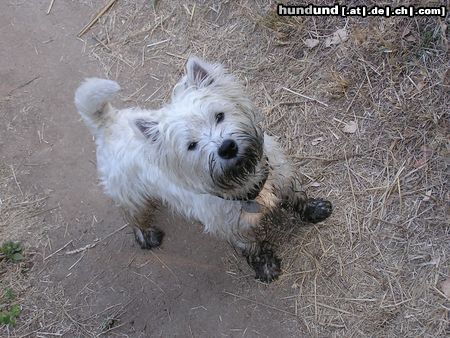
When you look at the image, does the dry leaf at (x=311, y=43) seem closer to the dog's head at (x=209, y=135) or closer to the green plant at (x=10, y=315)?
the dog's head at (x=209, y=135)

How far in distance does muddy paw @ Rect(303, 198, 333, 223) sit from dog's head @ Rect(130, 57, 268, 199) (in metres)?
0.81

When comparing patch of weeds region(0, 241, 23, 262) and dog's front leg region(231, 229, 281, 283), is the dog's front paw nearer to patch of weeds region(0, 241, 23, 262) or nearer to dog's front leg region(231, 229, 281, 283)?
→ dog's front leg region(231, 229, 281, 283)

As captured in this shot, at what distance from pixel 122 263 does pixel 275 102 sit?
5.83 feet

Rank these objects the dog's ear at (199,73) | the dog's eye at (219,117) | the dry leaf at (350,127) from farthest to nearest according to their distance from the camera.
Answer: the dry leaf at (350,127), the dog's ear at (199,73), the dog's eye at (219,117)

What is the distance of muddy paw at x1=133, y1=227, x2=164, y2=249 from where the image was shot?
4.34 metres

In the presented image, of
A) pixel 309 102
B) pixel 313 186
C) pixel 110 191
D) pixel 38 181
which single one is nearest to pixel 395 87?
pixel 309 102

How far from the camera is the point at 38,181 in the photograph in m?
4.86

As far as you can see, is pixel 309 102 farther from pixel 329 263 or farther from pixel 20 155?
pixel 20 155

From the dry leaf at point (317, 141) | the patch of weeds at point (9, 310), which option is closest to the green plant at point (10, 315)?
the patch of weeds at point (9, 310)

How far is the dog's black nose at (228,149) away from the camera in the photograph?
291 centimetres

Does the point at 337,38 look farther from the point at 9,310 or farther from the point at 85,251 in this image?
the point at 9,310

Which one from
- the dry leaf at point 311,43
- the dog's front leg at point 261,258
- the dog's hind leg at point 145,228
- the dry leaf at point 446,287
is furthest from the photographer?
the dry leaf at point 311,43

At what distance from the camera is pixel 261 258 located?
3.93 metres

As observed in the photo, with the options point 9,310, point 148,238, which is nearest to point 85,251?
point 148,238
